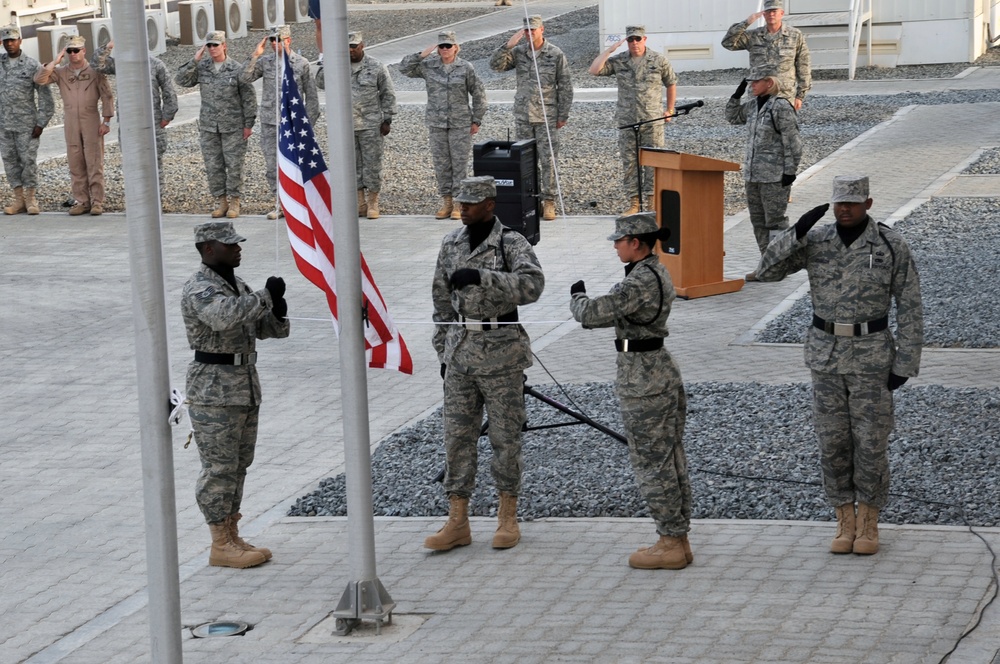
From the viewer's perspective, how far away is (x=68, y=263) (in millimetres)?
16734

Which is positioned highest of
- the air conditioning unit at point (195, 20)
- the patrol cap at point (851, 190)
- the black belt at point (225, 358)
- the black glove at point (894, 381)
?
the air conditioning unit at point (195, 20)

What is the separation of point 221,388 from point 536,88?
10375 mm

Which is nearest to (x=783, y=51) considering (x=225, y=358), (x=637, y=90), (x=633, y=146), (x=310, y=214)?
(x=637, y=90)

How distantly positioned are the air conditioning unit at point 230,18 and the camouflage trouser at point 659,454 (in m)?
35.4

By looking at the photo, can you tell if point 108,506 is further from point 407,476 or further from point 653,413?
point 653,413

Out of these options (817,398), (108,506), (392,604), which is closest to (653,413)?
(817,398)

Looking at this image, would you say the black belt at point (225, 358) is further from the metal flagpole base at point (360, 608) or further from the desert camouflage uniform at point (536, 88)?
the desert camouflage uniform at point (536, 88)

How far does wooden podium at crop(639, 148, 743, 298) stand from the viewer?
14.0 m

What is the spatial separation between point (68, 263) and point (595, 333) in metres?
6.70

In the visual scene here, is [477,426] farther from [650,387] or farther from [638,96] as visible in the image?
[638,96]

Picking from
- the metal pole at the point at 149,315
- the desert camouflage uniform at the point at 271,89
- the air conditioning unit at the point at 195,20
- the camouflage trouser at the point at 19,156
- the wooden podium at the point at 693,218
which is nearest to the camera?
the metal pole at the point at 149,315

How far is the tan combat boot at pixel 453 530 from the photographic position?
8297 mm

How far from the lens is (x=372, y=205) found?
18562mm

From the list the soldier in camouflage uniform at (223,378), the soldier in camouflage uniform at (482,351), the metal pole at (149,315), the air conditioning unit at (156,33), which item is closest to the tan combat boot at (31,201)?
the soldier in camouflage uniform at (223,378)
